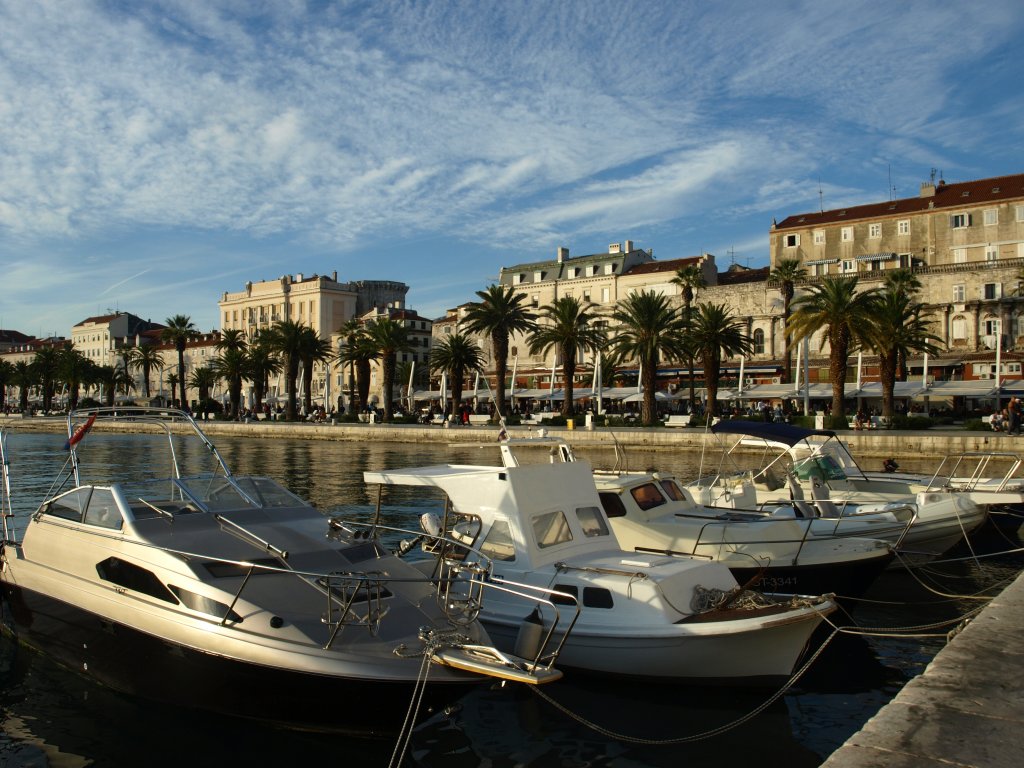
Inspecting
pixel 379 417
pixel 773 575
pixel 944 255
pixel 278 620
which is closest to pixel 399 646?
pixel 278 620

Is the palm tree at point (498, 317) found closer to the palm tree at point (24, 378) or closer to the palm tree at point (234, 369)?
the palm tree at point (234, 369)

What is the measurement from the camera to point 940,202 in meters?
78.8

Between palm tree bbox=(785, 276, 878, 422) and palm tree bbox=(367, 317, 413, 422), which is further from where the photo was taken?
palm tree bbox=(367, 317, 413, 422)

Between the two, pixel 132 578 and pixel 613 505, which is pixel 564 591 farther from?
pixel 132 578

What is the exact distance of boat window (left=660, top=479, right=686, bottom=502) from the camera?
16797mm

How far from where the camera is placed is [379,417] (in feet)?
268

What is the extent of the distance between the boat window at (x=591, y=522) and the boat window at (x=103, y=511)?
21.8ft

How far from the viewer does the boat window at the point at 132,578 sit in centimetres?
1034

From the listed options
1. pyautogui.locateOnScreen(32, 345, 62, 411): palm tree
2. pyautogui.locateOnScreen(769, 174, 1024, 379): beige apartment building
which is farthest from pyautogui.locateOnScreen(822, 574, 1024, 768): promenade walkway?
pyautogui.locateOnScreen(32, 345, 62, 411): palm tree

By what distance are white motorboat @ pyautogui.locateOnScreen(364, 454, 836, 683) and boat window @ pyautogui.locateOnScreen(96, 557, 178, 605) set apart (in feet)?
12.4

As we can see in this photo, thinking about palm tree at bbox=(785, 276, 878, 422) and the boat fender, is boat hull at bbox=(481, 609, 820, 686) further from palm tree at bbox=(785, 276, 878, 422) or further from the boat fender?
palm tree at bbox=(785, 276, 878, 422)

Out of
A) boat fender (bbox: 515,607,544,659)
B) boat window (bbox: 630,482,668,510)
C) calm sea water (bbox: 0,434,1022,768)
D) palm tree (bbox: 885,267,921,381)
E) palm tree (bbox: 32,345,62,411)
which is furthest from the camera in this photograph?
palm tree (bbox: 32,345,62,411)

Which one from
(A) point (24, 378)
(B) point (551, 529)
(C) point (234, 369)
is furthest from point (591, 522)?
(A) point (24, 378)

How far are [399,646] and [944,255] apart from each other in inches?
3145
